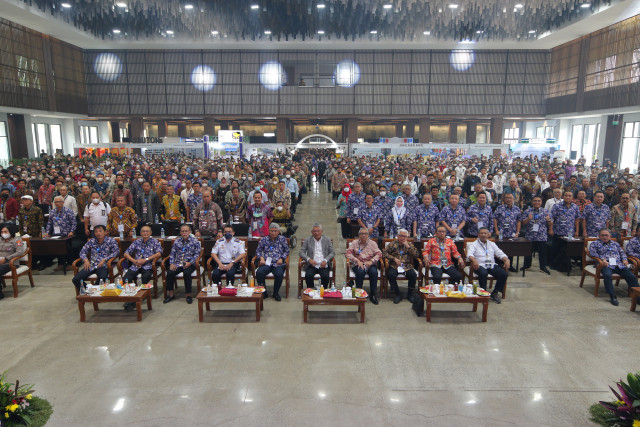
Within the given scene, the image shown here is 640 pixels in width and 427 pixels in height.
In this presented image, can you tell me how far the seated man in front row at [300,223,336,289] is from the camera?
6.41 meters

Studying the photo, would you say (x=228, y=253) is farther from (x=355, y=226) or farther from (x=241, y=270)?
(x=355, y=226)

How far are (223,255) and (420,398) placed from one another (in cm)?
393

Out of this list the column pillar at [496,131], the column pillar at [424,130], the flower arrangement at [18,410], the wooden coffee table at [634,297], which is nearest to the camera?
the flower arrangement at [18,410]

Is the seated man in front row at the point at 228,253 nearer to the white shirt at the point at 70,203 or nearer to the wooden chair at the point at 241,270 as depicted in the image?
the wooden chair at the point at 241,270

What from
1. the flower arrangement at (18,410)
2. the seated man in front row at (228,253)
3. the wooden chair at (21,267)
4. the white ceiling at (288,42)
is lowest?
the flower arrangement at (18,410)

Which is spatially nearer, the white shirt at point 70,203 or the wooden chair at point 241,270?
the wooden chair at point 241,270

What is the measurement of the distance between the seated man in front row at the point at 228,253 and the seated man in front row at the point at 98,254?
65.5 inches

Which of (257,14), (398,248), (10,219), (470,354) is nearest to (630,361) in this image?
(470,354)

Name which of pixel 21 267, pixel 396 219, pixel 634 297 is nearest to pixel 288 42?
pixel 396 219

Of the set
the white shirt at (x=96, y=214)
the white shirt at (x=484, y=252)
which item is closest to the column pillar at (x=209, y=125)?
the white shirt at (x=96, y=214)

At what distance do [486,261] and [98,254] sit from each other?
6.31 metres

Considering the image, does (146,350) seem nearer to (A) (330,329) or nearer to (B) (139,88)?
(A) (330,329)

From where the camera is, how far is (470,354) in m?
4.88

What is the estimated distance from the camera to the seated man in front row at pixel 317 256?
641cm
